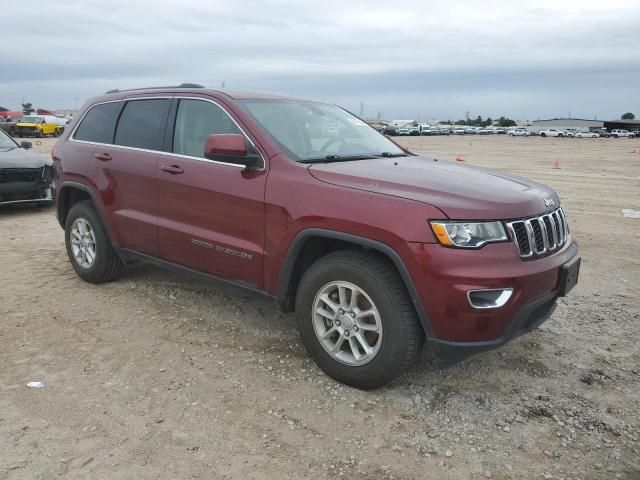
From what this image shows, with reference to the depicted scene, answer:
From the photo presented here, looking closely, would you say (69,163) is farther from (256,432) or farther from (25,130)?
(25,130)

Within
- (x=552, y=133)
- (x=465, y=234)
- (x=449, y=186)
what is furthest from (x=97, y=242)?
(x=552, y=133)

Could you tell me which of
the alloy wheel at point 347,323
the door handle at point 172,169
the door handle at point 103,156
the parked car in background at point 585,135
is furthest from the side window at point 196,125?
the parked car in background at point 585,135

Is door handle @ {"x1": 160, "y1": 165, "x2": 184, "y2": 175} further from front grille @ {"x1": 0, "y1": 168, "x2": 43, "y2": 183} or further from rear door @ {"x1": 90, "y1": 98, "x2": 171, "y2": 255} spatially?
front grille @ {"x1": 0, "y1": 168, "x2": 43, "y2": 183}

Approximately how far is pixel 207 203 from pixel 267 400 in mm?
1488

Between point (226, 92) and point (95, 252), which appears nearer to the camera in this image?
point (226, 92)

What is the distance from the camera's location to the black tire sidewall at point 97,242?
206 inches

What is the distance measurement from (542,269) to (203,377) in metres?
2.19

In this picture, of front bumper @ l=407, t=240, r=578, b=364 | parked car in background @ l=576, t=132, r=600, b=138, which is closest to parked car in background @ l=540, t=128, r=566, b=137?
parked car in background @ l=576, t=132, r=600, b=138

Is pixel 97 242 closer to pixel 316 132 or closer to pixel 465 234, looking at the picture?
pixel 316 132

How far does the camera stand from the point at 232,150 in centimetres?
374

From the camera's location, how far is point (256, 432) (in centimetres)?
311

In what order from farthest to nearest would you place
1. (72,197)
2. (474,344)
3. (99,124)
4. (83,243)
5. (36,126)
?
(36,126)
(72,197)
(83,243)
(99,124)
(474,344)

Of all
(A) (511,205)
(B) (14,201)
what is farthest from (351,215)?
(B) (14,201)

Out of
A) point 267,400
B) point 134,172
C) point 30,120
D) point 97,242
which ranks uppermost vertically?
point 30,120
